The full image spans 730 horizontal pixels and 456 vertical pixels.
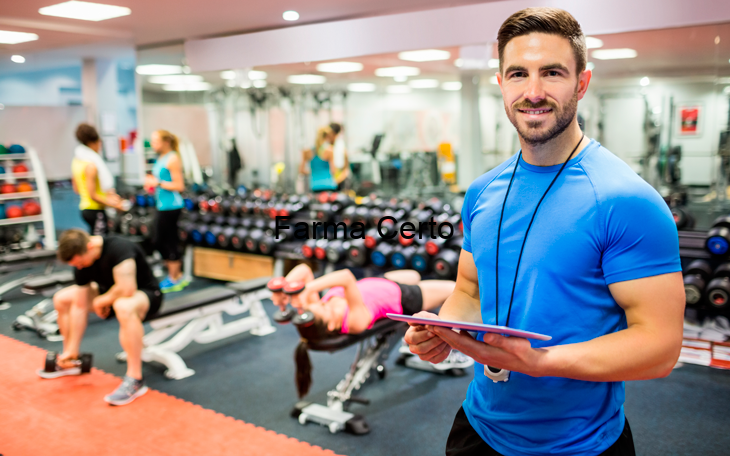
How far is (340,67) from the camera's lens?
548 centimetres

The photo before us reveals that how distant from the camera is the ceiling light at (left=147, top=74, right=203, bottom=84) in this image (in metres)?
6.30

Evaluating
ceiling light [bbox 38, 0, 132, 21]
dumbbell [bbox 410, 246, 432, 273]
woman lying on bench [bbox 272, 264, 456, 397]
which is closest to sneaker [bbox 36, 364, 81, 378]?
woman lying on bench [bbox 272, 264, 456, 397]

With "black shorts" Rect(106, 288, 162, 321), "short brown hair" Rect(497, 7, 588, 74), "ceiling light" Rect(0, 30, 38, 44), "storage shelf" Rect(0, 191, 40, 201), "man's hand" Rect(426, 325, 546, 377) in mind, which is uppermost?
"ceiling light" Rect(0, 30, 38, 44)

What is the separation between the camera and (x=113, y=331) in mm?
3990

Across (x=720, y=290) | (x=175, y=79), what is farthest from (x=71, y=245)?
(x=175, y=79)

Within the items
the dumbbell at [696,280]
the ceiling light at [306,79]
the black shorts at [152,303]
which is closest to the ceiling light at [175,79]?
the ceiling light at [306,79]

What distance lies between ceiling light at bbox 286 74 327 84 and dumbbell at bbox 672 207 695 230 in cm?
364

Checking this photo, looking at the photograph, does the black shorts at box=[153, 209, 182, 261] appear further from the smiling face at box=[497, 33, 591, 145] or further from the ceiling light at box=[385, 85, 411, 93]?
the smiling face at box=[497, 33, 591, 145]

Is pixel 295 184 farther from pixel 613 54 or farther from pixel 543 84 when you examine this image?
pixel 543 84

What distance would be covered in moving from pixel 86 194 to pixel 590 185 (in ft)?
15.9

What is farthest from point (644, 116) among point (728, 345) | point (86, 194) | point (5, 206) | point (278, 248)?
point (5, 206)

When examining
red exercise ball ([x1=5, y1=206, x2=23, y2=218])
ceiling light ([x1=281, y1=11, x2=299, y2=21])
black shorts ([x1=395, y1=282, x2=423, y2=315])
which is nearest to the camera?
black shorts ([x1=395, y1=282, x2=423, y2=315])

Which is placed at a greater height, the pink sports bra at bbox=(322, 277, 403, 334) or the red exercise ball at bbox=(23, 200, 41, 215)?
the red exercise ball at bbox=(23, 200, 41, 215)

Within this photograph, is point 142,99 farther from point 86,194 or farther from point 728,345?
point 728,345
